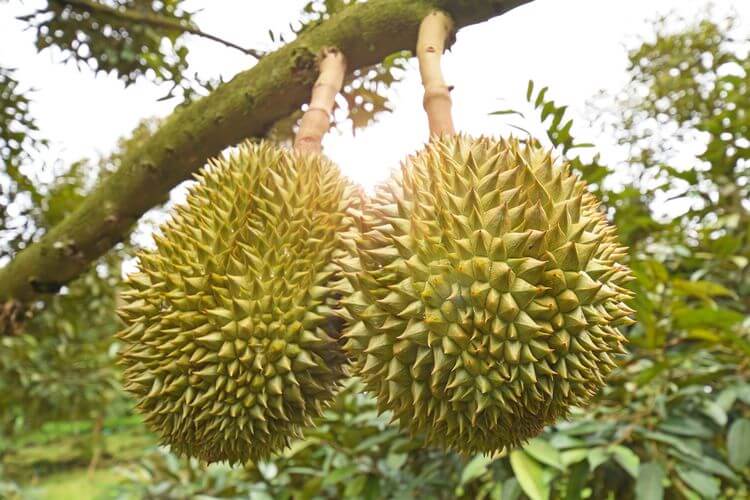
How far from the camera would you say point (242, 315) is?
0.90 meters

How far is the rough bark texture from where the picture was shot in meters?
1.09

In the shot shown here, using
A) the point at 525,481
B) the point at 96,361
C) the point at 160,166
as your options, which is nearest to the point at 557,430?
the point at 525,481

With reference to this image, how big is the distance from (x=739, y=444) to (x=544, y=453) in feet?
1.57

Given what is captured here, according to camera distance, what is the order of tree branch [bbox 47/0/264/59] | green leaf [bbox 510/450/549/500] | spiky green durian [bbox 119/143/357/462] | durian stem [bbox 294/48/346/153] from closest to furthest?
spiky green durian [bbox 119/143/357/462]
durian stem [bbox 294/48/346/153]
green leaf [bbox 510/450/549/500]
tree branch [bbox 47/0/264/59]

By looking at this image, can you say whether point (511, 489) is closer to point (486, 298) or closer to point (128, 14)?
point (486, 298)

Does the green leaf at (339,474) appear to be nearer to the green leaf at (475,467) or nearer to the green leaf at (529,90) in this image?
the green leaf at (475,467)

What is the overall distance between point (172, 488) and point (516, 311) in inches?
76.1

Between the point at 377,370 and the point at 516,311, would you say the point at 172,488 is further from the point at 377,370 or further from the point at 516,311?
the point at 516,311

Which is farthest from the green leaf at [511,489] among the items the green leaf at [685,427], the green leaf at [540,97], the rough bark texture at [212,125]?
the rough bark texture at [212,125]

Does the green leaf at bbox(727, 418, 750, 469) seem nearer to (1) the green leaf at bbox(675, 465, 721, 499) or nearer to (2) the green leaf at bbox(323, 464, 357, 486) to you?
(1) the green leaf at bbox(675, 465, 721, 499)

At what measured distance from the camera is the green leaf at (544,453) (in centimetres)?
138

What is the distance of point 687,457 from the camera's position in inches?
58.7

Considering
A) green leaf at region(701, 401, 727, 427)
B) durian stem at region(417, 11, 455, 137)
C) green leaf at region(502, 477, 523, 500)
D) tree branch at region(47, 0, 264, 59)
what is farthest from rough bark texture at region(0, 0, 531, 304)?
green leaf at region(701, 401, 727, 427)

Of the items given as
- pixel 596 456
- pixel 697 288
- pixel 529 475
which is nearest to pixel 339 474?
pixel 529 475
